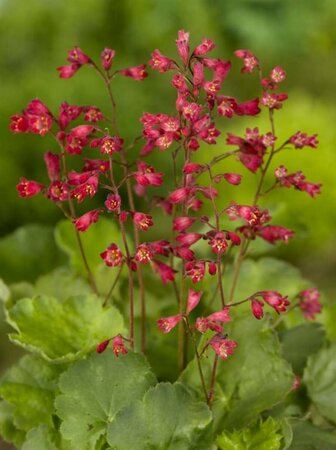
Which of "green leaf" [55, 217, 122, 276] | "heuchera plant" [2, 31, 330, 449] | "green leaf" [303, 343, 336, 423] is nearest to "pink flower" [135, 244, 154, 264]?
"heuchera plant" [2, 31, 330, 449]

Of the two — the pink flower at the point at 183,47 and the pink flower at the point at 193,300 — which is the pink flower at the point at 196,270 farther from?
the pink flower at the point at 183,47

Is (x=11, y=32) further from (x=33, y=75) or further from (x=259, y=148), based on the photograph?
(x=259, y=148)

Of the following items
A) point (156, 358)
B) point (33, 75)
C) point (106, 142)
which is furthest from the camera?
point (33, 75)

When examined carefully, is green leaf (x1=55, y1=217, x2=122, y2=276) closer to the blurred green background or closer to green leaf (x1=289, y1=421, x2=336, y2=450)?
green leaf (x1=289, y1=421, x2=336, y2=450)

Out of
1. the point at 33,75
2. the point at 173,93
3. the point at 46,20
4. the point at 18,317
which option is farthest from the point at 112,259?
the point at 46,20

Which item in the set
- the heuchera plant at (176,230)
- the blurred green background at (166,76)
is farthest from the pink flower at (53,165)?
the blurred green background at (166,76)

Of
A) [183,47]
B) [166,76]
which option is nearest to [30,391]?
[183,47]

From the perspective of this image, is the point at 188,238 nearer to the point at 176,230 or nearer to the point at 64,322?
the point at 176,230
